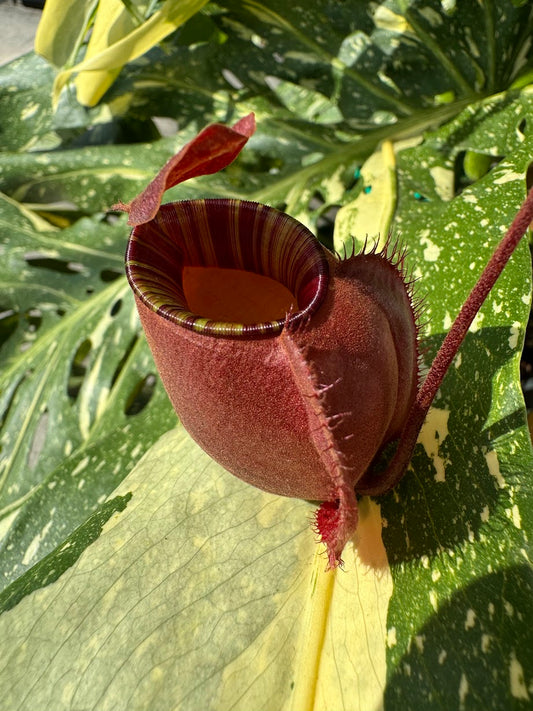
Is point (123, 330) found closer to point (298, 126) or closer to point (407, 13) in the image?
point (298, 126)

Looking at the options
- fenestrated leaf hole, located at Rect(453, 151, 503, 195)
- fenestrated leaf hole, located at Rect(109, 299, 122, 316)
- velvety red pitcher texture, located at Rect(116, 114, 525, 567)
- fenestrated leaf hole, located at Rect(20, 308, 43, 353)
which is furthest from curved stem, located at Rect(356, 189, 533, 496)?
fenestrated leaf hole, located at Rect(20, 308, 43, 353)

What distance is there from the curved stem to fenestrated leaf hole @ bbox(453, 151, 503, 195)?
1.46 ft

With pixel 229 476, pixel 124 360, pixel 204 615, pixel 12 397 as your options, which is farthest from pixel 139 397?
pixel 204 615

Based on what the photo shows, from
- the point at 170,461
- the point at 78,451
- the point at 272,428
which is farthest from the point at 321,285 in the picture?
the point at 78,451

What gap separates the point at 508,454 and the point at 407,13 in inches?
25.5

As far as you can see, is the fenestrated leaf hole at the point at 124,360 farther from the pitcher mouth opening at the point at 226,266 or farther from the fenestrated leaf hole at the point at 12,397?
the pitcher mouth opening at the point at 226,266

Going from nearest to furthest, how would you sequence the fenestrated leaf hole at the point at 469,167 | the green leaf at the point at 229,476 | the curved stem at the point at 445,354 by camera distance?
the curved stem at the point at 445,354, the green leaf at the point at 229,476, the fenestrated leaf hole at the point at 469,167

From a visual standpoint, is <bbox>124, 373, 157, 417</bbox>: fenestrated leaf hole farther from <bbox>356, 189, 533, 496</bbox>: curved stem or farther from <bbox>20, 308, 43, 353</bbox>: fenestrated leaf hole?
<bbox>356, 189, 533, 496</bbox>: curved stem

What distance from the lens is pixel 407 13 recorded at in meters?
0.85

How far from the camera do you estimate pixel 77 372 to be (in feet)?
3.29

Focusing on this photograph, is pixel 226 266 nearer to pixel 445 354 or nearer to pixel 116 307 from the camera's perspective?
pixel 445 354

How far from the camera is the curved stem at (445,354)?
382 mm

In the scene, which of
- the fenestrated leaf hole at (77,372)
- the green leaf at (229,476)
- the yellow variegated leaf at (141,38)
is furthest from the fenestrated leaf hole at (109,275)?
the yellow variegated leaf at (141,38)

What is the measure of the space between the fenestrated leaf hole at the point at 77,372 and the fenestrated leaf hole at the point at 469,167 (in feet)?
1.99
